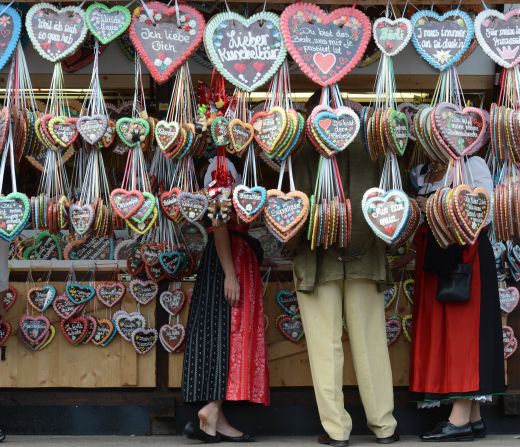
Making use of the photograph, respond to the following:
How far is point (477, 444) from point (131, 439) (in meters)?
1.75

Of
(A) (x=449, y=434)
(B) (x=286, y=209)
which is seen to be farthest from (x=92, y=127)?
(A) (x=449, y=434)

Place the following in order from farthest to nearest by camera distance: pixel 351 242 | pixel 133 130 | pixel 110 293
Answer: pixel 110 293 → pixel 351 242 → pixel 133 130

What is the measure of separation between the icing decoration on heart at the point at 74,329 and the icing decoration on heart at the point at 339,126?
68.9 inches

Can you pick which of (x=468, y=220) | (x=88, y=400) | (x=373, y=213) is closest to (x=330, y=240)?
(x=373, y=213)

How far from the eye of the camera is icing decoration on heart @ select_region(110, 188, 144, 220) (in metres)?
4.66

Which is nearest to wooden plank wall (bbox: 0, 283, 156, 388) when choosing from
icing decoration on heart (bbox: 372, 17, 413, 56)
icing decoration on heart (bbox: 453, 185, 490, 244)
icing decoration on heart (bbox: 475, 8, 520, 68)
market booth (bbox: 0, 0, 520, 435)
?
market booth (bbox: 0, 0, 520, 435)

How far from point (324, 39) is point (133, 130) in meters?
0.95

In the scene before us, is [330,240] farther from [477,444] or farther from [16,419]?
[16,419]

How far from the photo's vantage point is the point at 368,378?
4918 mm

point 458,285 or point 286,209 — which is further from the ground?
point 286,209

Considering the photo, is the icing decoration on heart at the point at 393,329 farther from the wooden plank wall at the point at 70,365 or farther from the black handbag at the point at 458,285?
the wooden plank wall at the point at 70,365

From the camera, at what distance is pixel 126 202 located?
4.68 m

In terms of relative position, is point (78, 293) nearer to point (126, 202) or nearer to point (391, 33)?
point (126, 202)

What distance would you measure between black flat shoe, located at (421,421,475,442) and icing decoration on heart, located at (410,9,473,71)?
1781 millimetres
